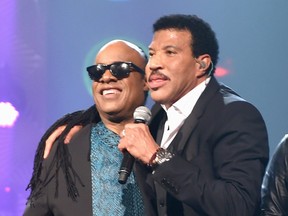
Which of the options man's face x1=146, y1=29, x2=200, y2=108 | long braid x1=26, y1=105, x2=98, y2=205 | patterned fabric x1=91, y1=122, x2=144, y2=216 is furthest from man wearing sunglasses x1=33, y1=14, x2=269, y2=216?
long braid x1=26, y1=105, x2=98, y2=205

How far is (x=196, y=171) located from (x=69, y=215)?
21.7 inches

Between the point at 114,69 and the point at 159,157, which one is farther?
the point at 114,69

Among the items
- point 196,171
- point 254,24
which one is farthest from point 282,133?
point 196,171

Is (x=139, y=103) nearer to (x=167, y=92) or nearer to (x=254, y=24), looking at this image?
(x=167, y=92)

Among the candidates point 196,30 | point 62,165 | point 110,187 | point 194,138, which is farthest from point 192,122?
point 62,165

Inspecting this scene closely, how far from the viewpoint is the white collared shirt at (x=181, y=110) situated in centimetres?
167

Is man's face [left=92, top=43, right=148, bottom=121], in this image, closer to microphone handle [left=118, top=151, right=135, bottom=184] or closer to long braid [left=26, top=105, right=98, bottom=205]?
long braid [left=26, top=105, right=98, bottom=205]

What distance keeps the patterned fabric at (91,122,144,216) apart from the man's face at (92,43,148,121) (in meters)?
0.10

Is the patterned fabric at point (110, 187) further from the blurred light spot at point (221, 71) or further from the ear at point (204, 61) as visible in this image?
the blurred light spot at point (221, 71)

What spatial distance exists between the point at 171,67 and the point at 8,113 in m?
1.50

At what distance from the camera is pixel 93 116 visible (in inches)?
78.8

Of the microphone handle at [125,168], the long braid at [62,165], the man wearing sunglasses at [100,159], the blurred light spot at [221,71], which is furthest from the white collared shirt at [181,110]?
the blurred light spot at [221,71]

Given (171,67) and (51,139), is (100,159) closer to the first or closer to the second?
(51,139)

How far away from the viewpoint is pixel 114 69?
1883 mm
